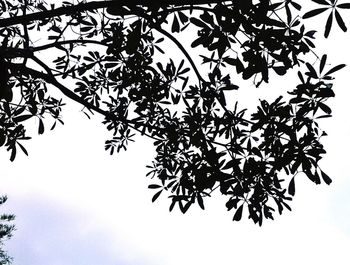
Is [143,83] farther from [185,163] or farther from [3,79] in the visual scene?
[3,79]

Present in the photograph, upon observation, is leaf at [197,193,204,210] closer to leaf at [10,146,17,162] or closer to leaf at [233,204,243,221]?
leaf at [233,204,243,221]

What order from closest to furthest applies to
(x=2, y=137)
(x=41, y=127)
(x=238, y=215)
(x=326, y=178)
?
(x=326, y=178) < (x=238, y=215) < (x=2, y=137) < (x=41, y=127)

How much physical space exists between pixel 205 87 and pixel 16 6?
12.0ft

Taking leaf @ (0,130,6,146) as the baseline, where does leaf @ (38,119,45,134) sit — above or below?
above

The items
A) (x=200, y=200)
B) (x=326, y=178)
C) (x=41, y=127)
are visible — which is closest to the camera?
(x=326, y=178)

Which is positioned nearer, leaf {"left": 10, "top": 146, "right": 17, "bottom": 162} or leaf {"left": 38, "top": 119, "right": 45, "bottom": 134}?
leaf {"left": 10, "top": 146, "right": 17, "bottom": 162}

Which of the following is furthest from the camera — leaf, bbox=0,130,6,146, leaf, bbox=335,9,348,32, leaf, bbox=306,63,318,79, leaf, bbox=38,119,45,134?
leaf, bbox=38,119,45,134

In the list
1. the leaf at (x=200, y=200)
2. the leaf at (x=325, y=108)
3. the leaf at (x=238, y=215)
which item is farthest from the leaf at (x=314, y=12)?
the leaf at (x=200, y=200)

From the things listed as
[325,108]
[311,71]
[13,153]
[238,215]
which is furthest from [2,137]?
[325,108]

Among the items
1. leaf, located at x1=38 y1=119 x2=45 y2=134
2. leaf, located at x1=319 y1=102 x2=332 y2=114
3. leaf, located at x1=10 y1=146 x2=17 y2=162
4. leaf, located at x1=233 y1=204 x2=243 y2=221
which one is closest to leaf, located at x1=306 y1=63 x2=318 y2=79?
leaf, located at x1=319 y1=102 x2=332 y2=114

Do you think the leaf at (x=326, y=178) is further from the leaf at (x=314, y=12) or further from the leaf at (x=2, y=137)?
the leaf at (x=2, y=137)

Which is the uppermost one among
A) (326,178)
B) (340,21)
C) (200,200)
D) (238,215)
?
(340,21)

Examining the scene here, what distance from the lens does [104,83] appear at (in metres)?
5.93

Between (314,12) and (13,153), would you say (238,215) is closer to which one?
(314,12)
